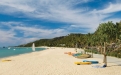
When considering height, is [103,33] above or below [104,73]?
above

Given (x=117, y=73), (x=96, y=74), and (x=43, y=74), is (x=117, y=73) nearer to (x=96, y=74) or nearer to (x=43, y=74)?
(x=96, y=74)

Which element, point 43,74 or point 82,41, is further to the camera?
point 82,41

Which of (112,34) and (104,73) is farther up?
(112,34)

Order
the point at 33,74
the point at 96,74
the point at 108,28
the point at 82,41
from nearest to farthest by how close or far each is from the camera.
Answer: the point at 96,74, the point at 33,74, the point at 108,28, the point at 82,41

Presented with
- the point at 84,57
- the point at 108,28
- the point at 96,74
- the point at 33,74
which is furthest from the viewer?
the point at 84,57

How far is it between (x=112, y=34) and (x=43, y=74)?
370 inches

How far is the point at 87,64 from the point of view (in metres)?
18.9

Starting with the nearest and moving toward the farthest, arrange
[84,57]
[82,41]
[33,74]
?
[33,74] < [84,57] < [82,41]

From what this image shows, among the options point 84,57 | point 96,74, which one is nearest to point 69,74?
point 96,74

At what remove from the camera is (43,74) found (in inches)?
549

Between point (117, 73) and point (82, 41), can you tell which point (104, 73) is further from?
point (82, 41)

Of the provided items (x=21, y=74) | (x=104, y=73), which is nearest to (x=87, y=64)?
(x=104, y=73)

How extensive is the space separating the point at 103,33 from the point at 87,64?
3796mm

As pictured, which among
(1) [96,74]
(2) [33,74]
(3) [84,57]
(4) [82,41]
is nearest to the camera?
(1) [96,74]
